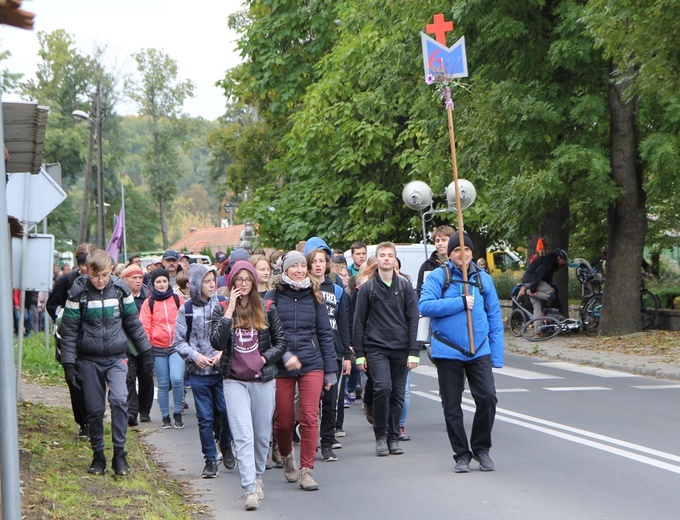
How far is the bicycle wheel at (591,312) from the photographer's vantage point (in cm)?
2277

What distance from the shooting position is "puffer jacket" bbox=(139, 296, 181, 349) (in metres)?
12.3

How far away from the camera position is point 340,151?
97.5ft

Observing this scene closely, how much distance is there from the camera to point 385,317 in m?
9.62

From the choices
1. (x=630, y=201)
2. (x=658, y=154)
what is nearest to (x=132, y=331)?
(x=658, y=154)

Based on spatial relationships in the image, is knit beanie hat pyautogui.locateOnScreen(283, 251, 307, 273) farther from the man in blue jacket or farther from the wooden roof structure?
the wooden roof structure

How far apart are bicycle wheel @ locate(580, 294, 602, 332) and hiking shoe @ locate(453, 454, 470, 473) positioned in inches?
576

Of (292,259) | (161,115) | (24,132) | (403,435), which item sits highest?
(161,115)

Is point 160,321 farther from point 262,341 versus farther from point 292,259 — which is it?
point 262,341

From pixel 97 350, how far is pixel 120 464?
90cm

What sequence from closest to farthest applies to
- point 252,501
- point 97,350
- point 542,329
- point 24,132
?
point 252,501, point 24,132, point 97,350, point 542,329

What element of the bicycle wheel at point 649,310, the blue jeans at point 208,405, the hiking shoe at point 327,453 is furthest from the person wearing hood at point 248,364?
the bicycle wheel at point 649,310

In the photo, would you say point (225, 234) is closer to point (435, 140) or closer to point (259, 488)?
point (435, 140)

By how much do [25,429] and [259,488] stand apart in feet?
10.7

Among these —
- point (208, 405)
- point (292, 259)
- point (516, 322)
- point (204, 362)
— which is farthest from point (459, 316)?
point (516, 322)
